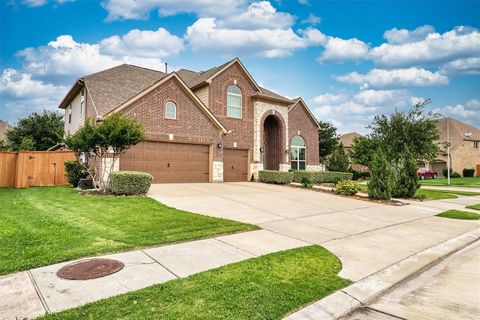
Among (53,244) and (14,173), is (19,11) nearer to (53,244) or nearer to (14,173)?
(14,173)

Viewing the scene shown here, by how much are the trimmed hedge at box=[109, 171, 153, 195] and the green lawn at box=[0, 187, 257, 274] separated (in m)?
1.42

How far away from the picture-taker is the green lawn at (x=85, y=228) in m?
5.03

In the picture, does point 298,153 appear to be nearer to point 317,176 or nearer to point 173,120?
point 317,176

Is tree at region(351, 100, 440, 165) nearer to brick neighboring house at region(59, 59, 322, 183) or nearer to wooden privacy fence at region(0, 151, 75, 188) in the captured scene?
brick neighboring house at region(59, 59, 322, 183)

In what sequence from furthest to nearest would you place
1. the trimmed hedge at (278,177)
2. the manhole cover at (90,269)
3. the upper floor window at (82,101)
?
the trimmed hedge at (278,177) → the upper floor window at (82,101) → the manhole cover at (90,269)

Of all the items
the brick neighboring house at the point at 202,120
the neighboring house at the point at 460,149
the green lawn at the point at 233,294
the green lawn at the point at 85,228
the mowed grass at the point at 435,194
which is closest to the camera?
the green lawn at the point at 233,294

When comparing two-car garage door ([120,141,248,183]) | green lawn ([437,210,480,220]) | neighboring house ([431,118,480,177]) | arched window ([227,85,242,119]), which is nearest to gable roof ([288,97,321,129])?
arched window ([227,85,242,119])

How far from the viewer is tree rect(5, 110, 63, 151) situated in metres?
30.6

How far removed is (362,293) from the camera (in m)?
4.02

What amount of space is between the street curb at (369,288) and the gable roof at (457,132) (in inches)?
2033

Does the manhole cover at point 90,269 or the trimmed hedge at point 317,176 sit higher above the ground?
the trimmed hedge at point 317,176

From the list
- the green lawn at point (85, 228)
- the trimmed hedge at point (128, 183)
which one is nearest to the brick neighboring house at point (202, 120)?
the trimmed hedge at point (128, 183)

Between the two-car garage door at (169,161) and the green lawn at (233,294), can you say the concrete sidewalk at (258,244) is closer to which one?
the green lawn at (233,294)

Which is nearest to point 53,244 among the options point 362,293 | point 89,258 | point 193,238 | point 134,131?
point 89,258
